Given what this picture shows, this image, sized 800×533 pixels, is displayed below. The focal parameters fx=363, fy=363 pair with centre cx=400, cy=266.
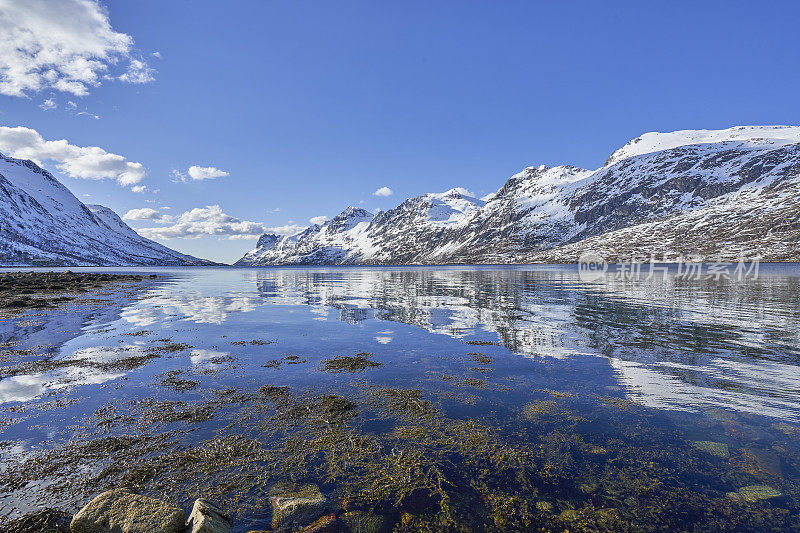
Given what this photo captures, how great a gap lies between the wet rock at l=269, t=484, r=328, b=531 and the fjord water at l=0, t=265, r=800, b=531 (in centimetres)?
37

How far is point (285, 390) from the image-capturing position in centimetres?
1475

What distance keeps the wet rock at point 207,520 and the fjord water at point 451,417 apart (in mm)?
640

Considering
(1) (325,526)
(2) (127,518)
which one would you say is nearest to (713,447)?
(1) (325,526)

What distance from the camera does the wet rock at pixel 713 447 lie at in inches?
385

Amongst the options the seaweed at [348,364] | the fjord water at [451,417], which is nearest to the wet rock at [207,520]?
the fjord water at [451,417]

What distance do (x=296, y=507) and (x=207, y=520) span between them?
5.61 ft

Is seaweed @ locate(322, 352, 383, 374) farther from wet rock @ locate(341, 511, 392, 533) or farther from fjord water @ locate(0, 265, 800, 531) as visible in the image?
wet rock @ locate(341, 511, 392, 533)

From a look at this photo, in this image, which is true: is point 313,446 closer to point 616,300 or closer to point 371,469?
point 371,469

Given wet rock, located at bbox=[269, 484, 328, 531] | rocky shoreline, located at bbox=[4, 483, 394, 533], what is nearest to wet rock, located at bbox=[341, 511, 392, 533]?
rocky shoreline, located at bbox=[4, 483, 394, 533]

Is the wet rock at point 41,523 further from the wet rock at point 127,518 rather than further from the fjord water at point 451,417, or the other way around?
the wet rock at point 127,518

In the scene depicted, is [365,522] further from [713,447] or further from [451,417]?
[713,447]

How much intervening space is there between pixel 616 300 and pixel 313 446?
44.8 metres

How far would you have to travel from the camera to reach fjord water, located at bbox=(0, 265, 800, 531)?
8031mm

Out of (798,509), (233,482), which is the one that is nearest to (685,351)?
(798,509)
